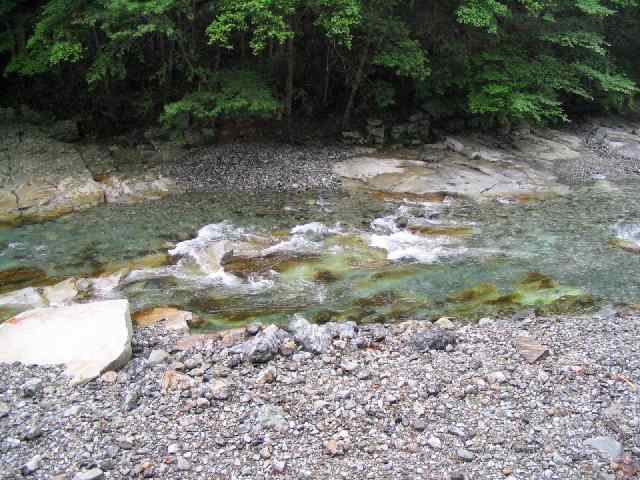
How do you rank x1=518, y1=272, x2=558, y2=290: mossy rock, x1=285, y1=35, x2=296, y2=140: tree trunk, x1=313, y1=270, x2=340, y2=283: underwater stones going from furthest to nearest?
x1=285, y1=35, x2=296, y2=140: tree trunk → x1=313, y1=270, x2=340, y2=283: underwater stones → x1=518, y1=272, x2=558, y2=290: mossy rock

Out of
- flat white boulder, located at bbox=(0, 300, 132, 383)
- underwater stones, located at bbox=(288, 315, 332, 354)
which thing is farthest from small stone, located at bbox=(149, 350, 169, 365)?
underwater stones, located at bbox=(288, 315, 332, 354)

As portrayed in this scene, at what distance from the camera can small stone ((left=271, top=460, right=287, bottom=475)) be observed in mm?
4504

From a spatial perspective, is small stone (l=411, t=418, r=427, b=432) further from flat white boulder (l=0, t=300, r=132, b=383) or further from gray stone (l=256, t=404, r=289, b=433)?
flat white boulder (l=0, t=300, r=132, b=383)

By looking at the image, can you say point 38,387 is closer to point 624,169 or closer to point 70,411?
point 70,411

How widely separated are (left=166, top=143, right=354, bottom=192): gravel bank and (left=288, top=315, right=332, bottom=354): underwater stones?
7.33m

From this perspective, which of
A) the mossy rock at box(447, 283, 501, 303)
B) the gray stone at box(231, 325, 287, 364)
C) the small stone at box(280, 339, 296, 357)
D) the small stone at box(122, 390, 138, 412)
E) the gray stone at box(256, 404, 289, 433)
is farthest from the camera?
the mossy rock at box(447, 283, 501, 303)

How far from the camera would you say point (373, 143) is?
55.2ft

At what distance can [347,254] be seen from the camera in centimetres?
1009

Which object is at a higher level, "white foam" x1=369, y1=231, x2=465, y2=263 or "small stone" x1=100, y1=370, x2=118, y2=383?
"small stone" x1=100, y1=370, x2=118, y2=383

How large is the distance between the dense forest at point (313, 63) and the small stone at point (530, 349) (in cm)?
894

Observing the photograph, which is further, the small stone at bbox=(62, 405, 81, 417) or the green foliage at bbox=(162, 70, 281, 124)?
the green foliage at bbox=(162, 70, 281, 124)

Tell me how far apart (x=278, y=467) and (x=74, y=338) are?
11.0ft

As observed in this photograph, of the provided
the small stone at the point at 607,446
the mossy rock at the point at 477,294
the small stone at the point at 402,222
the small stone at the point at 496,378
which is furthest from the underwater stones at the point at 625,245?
the small stone at the point at 607,446

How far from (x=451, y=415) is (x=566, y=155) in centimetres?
1437
